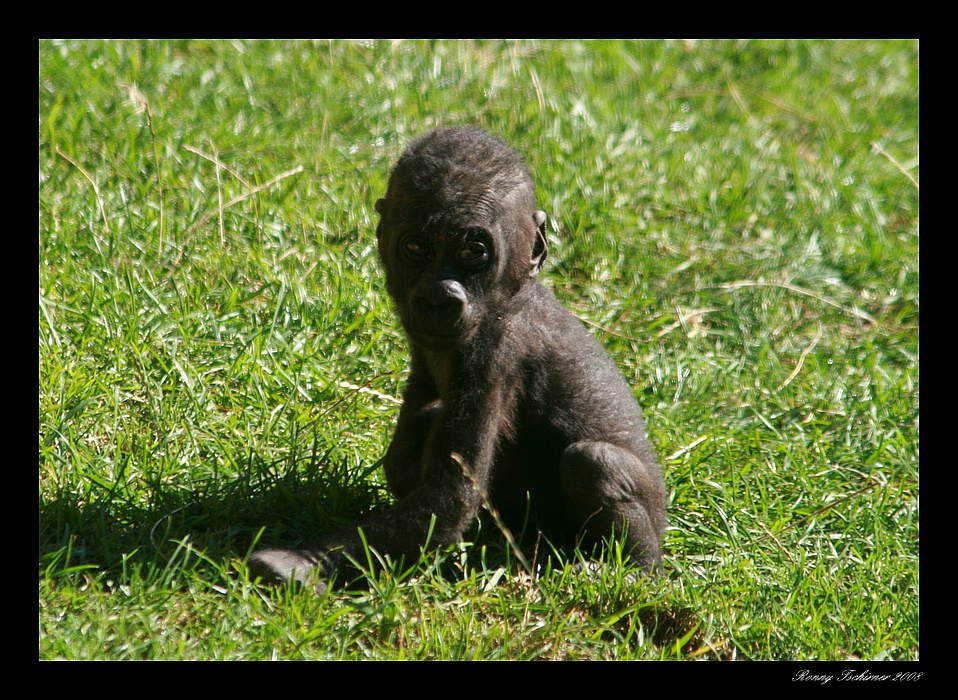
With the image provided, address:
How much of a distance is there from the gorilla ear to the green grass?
51.6 inches

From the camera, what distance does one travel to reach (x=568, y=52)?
973cm

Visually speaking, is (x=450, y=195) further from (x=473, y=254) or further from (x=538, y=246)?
(x=538, y=246)

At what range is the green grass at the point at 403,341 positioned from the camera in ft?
15.0

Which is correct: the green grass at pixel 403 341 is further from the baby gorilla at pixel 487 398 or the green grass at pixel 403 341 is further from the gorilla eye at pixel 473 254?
the gorilla eye at pixel 473 254

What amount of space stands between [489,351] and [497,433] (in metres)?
0.38

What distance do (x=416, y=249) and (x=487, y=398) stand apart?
73cm

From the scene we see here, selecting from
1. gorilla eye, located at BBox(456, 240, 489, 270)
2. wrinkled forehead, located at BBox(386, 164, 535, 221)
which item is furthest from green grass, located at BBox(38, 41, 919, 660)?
wrinkled forehead, located at BBox(386, 164, 535, 221)

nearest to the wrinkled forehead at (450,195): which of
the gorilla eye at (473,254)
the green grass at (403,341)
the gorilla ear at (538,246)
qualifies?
the gorilla eye at (473,254)

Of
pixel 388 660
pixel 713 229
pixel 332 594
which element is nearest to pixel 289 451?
pixel 332 594

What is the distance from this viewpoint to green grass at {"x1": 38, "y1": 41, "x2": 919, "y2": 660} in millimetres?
4578

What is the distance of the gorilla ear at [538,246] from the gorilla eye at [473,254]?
0.41 meters

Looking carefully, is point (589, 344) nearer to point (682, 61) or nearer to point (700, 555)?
point (700, 555)

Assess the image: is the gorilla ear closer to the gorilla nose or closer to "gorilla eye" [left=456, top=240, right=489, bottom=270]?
"gorilla eye" [left=456, top=240, right=489, bottom=270]

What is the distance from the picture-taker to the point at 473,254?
4605mm
